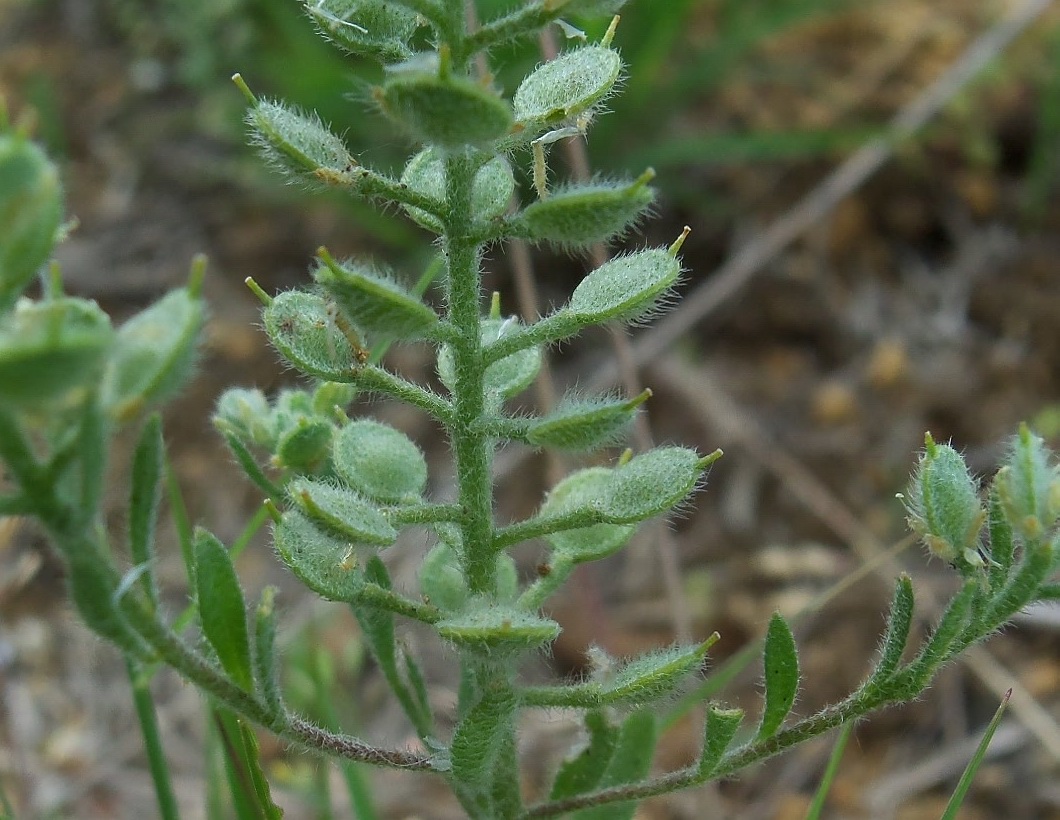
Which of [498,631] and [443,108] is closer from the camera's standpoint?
[443,108]

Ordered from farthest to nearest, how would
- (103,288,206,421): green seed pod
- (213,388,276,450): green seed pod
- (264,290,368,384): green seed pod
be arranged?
(213,388,276,450): green seed pod → (264,290,368,384): green seed pod → (103,288,206,421): green seed pod

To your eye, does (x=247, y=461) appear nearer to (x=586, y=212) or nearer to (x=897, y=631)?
(x=586, y=212)

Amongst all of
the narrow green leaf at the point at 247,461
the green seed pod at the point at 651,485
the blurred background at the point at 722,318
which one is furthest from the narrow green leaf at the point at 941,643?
the blurred background at the point at 722,318

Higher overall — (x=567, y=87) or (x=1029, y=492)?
(x=567, y=87)

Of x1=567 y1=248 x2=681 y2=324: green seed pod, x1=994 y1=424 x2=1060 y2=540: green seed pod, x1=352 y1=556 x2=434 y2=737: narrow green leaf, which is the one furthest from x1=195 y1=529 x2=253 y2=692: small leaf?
x1=994 y1=424 x2=1060 y2=540: green seed pod

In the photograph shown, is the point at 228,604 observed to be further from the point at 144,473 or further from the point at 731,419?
the point at 731,419

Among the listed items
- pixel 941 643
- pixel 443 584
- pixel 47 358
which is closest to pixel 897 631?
pixel 941 643

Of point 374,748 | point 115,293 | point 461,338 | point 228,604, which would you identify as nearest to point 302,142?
point 461,338

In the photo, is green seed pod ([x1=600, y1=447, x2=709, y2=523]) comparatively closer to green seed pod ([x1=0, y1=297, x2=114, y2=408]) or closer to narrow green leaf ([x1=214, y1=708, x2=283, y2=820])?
narrow green leaf ([x1=214, y1=708, x2=283, y2=820])
